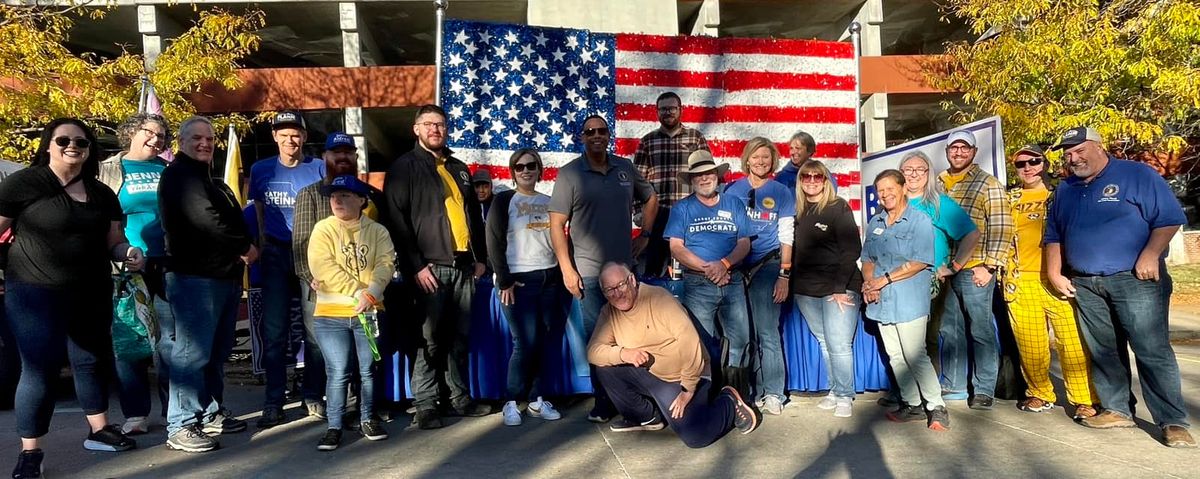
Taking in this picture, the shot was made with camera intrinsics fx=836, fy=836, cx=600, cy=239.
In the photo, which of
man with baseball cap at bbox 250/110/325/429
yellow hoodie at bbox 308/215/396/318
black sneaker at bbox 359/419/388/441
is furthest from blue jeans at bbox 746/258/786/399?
man with baseball cap at bbox 250/110/325/429

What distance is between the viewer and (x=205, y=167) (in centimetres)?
474

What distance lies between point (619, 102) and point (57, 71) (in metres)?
6.68

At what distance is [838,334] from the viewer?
5348 millimetres

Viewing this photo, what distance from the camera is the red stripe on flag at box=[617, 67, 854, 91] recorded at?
27.1ft

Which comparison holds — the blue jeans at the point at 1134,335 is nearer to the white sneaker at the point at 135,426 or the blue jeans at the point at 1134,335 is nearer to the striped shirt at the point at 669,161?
the striped shirt at the point at 669,161

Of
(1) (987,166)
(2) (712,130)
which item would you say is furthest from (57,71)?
(1) (987,166)

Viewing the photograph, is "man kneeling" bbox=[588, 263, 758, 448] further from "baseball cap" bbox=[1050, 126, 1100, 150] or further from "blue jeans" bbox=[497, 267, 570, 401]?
"baseball cap" bbox=[1050, 126, 1100, 150]

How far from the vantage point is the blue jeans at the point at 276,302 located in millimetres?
5293

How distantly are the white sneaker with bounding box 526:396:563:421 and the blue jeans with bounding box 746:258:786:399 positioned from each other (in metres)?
1.43

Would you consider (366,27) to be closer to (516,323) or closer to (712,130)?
(712,130)

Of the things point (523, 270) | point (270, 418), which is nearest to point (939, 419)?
point (523, 270)

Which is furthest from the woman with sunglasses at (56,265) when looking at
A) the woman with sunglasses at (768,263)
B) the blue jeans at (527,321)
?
the woman with sunglasses at (768,263)

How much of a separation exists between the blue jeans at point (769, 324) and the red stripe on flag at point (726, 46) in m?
3.43

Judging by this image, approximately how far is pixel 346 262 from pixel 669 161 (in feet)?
10.1
